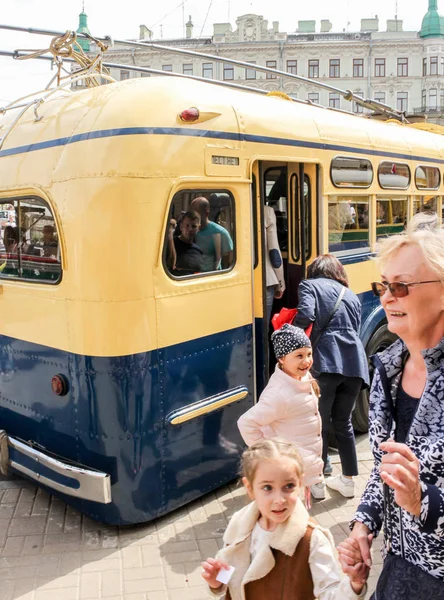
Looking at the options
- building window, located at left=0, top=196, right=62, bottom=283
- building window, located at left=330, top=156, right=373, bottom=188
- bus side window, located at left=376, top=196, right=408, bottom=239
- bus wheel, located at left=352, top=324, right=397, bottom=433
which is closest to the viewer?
building window, located at left=0, top=196, right=62, bottom=283

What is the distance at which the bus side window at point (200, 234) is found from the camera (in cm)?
404

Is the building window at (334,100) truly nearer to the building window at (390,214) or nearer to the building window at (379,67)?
the building window at (379,67)

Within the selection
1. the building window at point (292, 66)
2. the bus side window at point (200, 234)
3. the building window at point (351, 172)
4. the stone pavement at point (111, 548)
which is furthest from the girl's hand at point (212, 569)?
the building window at point (292, 66)

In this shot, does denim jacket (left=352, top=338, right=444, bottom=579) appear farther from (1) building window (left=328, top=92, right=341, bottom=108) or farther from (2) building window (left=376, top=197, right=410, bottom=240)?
(1) building window (left=328, top=92, right=341, bottom=108)

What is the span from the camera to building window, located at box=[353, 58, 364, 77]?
54188 mm

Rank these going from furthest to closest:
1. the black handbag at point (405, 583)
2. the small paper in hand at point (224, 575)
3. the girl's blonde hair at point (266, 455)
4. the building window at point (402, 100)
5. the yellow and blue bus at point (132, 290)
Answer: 1. the building window at point (402, 100)
2. the yellow and blue bus at point (132, 290)
3. the girl's blonde hair at point (266, 455)
4. the small paper in hand at point (224, 575)
5. the black handbag at point (405, 583)

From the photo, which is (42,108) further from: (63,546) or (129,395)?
(63,546)

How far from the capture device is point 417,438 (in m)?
1.87

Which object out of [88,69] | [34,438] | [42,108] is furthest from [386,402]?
[88,69]

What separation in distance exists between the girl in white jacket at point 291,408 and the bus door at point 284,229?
0.81 m

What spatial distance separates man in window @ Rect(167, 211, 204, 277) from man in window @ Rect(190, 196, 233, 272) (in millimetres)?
39

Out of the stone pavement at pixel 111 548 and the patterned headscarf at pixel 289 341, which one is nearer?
the stone pavement at pixel 111 548

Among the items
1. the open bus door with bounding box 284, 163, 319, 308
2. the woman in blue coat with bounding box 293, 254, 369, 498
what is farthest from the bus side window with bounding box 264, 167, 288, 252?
the woman in blue coat with bounding box 293, 254, 369, 498

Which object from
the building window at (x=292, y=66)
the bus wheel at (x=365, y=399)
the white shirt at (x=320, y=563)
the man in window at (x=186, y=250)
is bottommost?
the bus wheel at (x=365, y=399)
